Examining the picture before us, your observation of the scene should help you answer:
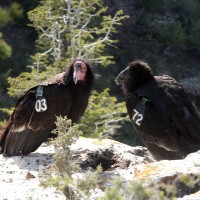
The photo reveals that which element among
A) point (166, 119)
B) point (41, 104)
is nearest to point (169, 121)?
point (166, 119)

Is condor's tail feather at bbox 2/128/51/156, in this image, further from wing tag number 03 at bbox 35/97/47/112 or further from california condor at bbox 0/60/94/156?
wing tag number 03 at bbox 35/97/47/112

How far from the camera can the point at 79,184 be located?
14.5 ft

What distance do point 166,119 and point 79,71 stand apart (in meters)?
1.20

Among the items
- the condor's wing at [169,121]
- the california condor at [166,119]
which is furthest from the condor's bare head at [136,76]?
the condor's wing at [169,121]

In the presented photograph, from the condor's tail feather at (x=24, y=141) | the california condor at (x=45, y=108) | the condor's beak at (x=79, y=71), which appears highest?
the condor's beak at (x=79, y=71)

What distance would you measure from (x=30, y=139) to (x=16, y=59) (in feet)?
55.8

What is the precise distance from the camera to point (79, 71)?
6.83 m

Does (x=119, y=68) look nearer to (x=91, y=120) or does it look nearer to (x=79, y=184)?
(x=91, y=120)

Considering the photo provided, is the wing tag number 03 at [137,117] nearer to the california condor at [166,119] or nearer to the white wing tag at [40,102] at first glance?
the california condor at [166,119]

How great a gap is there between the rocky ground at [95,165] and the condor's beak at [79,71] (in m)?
0.69

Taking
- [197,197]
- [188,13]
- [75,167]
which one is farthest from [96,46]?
[188,13]

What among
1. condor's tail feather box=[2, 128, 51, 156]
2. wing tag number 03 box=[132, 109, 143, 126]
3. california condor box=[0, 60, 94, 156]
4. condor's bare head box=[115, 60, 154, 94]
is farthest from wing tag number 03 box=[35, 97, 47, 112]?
wing tag number 03 box=[132, 109, 143, 126]

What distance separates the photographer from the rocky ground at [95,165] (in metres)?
4.49

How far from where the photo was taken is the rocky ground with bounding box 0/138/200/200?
449 cm
